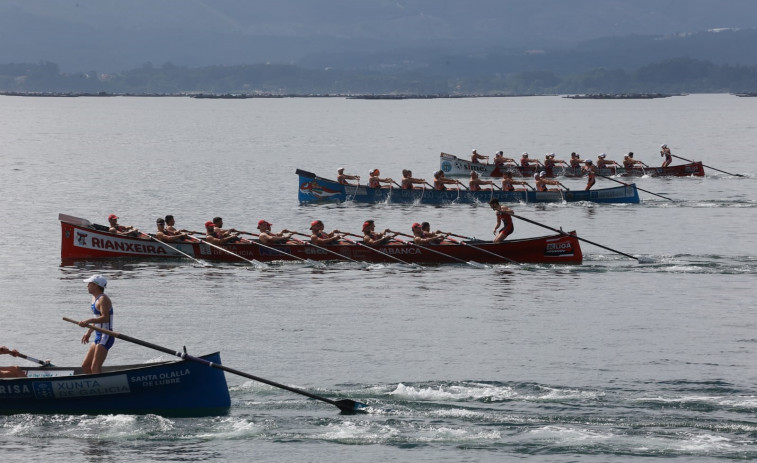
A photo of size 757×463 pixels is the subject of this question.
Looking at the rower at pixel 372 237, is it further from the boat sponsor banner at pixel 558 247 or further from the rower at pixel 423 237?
the boat sponsor banner at pixel 558 247

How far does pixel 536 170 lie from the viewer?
259 ft

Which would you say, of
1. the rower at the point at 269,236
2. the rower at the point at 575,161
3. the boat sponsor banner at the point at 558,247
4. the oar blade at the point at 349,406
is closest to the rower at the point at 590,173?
the rower at the point at 575,161

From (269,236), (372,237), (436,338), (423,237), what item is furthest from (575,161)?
(436,338)

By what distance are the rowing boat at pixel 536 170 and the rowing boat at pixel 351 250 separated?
33918 mm

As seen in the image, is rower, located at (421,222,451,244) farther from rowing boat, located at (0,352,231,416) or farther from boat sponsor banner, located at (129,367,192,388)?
boat sponsor banner, located at (129,367,192,388)

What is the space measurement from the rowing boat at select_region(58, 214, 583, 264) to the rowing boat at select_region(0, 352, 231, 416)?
2020 centimetres

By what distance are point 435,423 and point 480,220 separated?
3964cm

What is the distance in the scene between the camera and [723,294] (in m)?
41.0

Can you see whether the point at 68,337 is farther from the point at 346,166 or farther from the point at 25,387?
the point at 346,166

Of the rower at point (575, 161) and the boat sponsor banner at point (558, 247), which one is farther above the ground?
the rower at point (575, 161)

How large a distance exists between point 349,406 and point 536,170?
5501 cm

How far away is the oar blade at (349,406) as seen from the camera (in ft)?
84.2

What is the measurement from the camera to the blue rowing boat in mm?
66875

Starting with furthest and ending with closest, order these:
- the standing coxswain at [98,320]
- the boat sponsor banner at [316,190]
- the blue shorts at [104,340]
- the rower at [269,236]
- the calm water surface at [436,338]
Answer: the boat sponsor banner at [316,190] < the rower at [269,236] < the blue shorts at [104,340] < the standing coxswain at [98,320] < the calm water surface at [436,338]
